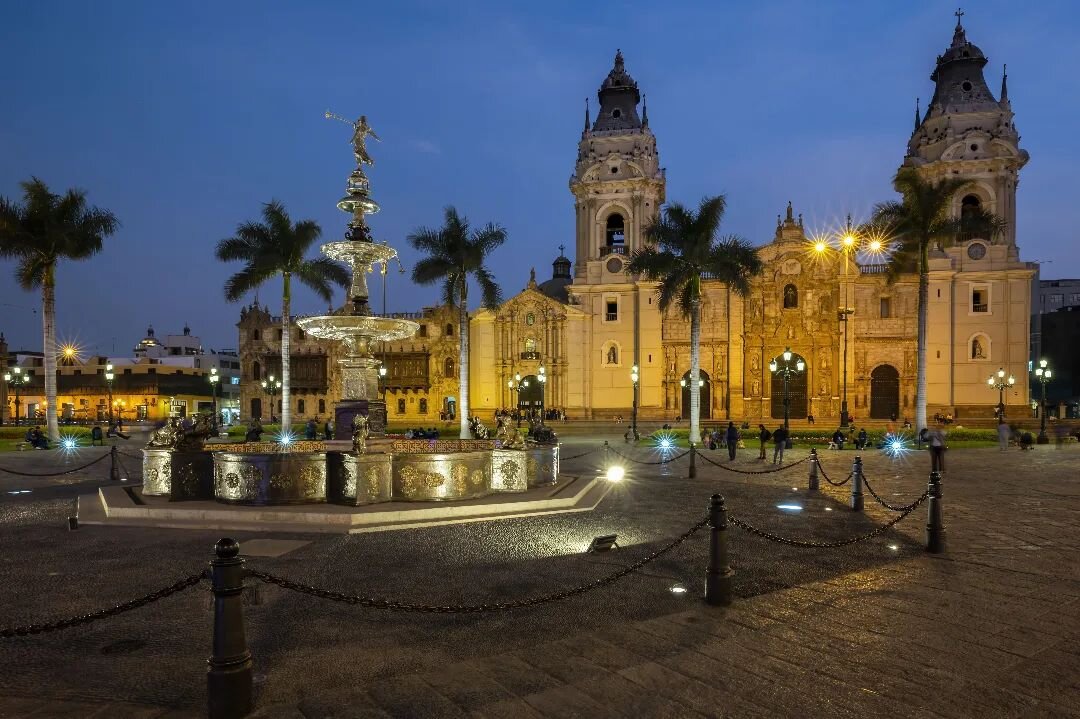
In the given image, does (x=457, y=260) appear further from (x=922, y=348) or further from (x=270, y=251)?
(x=922, y=348)

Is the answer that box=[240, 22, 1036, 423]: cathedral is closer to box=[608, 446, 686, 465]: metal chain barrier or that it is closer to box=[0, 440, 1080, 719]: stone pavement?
box=[608, 446, 686, 465]: metal chain barrier

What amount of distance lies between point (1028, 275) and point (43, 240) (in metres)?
58.3

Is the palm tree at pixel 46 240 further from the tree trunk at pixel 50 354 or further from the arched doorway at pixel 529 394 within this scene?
the arched doorway at pixel 529 394

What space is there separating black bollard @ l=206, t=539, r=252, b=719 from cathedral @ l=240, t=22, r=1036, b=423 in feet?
126

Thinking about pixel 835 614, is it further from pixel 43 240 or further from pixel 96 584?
pixel 43 240

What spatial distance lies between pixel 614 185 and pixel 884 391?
82.1 feet

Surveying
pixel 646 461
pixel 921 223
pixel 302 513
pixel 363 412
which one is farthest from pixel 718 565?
pixel 921 223

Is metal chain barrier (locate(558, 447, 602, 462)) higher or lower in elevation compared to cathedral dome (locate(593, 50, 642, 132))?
lower

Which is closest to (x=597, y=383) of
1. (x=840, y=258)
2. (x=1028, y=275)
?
(x=840, y=258)

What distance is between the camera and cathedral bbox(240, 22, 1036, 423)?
144 feet

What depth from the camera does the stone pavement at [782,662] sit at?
14.0ft

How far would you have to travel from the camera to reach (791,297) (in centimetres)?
4712

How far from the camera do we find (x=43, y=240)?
2878cm

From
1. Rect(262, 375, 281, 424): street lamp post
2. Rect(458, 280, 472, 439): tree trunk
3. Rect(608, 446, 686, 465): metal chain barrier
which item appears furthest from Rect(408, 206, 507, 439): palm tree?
Rect(262, 375, 281, 424): street lamp post
